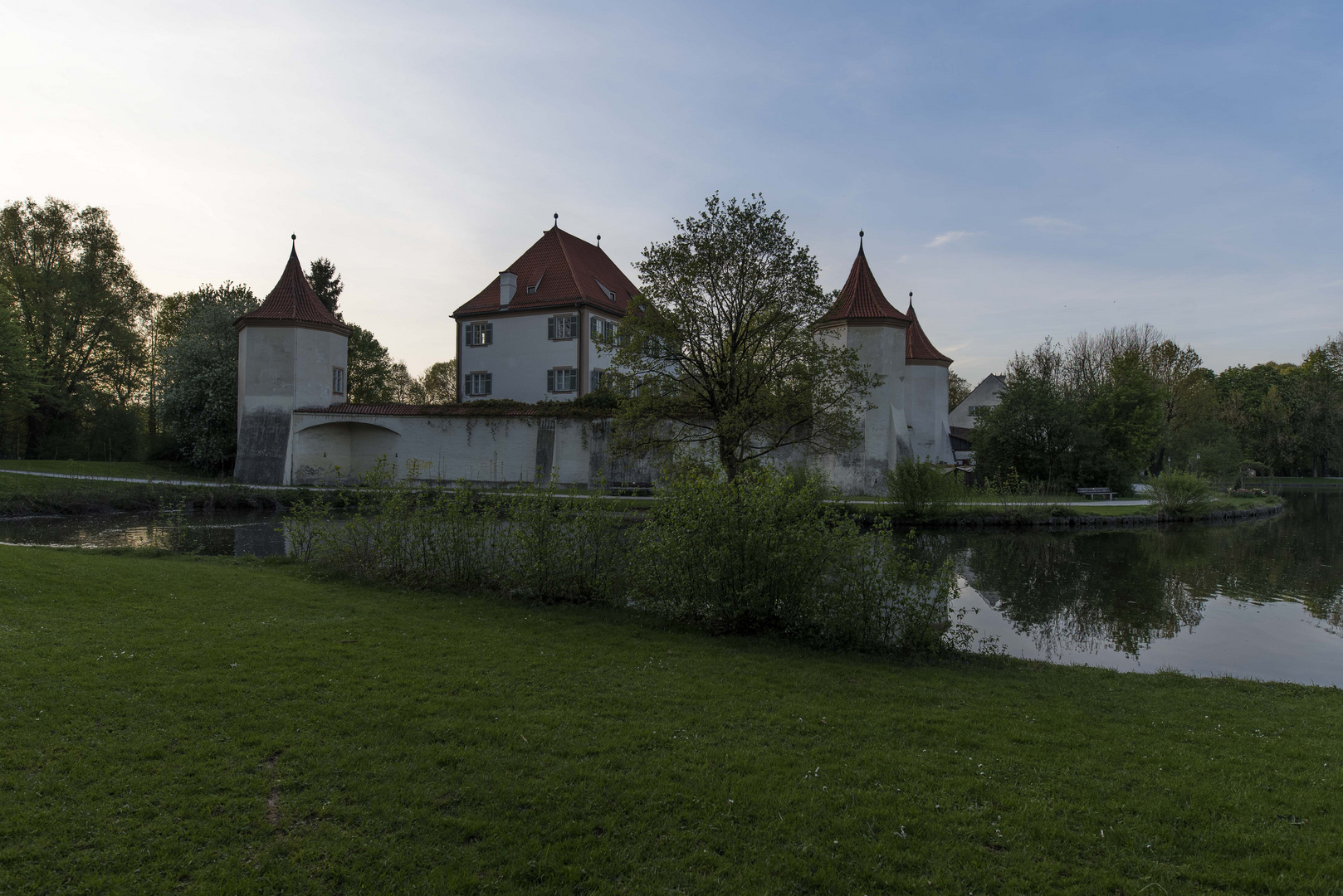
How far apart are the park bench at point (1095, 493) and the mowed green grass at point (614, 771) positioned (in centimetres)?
2507

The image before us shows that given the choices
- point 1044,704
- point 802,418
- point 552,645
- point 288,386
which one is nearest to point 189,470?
point 288,386

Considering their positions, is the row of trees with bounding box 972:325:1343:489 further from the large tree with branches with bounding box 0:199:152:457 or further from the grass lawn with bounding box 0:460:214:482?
the large tree with branches with bounding box 0:199:152:457

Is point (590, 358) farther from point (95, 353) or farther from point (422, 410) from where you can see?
point (95, 353)

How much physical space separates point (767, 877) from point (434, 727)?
231cm

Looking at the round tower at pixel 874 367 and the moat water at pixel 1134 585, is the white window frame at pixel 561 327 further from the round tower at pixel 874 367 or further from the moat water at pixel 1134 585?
the moat water at pixel 1134 585

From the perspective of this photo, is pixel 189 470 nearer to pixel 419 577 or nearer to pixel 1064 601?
pixel 419 577

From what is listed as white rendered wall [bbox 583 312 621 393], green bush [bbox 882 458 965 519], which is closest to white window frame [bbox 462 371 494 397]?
white rendered wall [bbox 583 312 621 393]

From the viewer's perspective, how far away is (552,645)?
6750 millimetres

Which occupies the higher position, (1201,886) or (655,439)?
(655,439)

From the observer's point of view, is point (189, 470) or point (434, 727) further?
point (189, 470)

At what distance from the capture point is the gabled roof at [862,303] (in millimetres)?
27734

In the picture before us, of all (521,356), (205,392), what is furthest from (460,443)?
(205,392)

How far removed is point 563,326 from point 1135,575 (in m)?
25.1

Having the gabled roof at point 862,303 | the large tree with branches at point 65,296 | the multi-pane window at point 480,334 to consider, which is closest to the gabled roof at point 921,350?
the gabled roof at point 862,303
